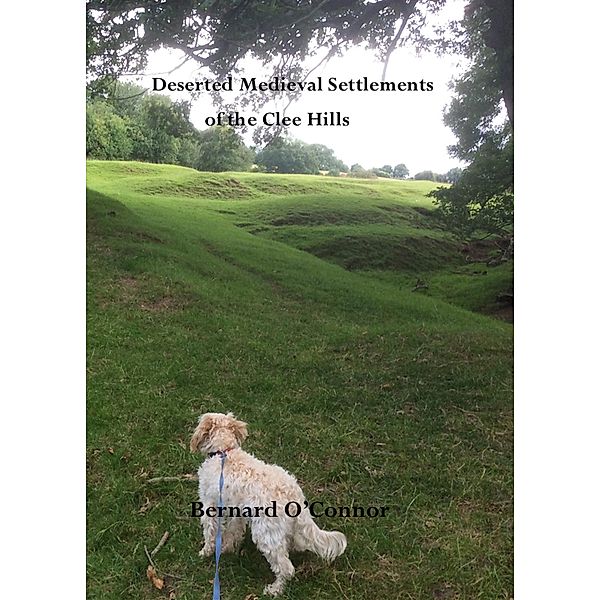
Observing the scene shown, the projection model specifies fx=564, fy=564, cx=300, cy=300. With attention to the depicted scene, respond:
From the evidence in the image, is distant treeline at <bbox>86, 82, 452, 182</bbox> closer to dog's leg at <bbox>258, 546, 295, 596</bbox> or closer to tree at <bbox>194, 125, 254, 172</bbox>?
tree at <bbox>194, 125, 254, 172</bbox>

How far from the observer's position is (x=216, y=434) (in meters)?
2.25

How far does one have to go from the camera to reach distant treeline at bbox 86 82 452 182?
2.74m

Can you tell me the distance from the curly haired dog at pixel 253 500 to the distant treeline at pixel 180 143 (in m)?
1.29

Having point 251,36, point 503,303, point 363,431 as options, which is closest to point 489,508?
point 363,431

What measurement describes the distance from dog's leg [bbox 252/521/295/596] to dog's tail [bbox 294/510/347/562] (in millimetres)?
70

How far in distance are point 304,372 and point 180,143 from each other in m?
1.30

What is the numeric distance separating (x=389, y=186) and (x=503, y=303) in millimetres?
799

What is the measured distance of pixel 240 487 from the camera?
2.22 metres

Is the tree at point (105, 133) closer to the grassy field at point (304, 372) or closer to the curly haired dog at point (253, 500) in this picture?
the grassy field at point (304, 372)

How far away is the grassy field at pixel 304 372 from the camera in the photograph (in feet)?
7.67

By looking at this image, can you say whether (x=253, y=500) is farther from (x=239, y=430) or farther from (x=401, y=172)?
(x=401, y=172)

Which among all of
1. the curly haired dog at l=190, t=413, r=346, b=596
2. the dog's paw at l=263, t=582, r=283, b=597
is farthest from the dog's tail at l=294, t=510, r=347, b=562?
the dog's paw at l=263, t=582, r=283, b=597

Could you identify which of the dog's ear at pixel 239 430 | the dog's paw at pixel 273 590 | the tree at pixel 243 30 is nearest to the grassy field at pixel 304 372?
the dog's paw at pixel 273 590
